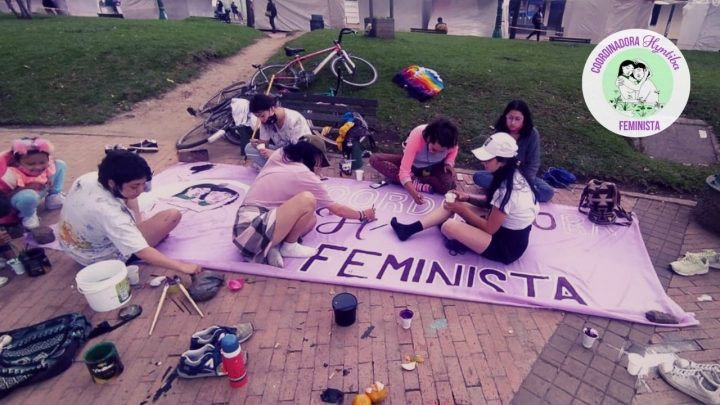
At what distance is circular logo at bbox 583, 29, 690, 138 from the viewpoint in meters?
5.26

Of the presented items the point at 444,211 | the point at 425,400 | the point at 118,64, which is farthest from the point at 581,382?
the point at 118,64

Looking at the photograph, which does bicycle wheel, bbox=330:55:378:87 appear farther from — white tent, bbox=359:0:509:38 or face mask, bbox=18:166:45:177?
white tent, bbox=359:0:509:38

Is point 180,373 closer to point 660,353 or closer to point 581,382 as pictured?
point 581,382

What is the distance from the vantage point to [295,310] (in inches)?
144

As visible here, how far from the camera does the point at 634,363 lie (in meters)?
3.16

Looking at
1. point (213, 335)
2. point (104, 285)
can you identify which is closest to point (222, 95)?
point (104, 285)

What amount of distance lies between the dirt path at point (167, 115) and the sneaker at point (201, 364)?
17.6ft

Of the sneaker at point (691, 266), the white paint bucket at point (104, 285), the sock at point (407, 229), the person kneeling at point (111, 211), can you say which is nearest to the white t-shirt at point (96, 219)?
the person kneeling at point (111, 211)

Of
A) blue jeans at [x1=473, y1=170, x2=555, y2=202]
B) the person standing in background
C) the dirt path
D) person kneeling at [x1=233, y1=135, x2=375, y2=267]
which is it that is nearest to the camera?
person kneeling at [x1=233, y1=135, x2=375, y2=267]

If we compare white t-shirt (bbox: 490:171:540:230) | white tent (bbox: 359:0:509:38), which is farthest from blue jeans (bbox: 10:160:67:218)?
white tent (bbox: 359:0:509:38)

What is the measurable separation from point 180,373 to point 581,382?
2.90 meters

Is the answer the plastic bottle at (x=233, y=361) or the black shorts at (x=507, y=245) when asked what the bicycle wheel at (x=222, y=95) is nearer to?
the black shorts at (x=507, y=245)

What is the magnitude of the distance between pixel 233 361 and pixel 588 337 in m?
2.71

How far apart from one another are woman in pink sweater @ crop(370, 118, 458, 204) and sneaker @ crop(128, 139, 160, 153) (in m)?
3.76
